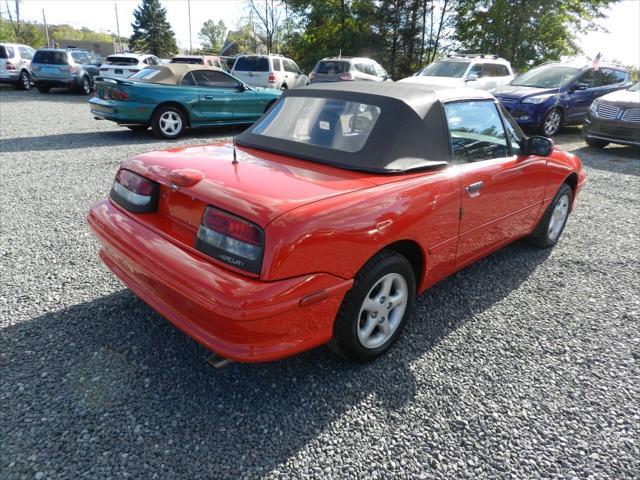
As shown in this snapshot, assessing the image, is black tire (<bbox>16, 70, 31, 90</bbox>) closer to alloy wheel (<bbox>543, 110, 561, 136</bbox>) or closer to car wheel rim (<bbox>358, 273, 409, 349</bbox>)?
alloy wheel (<bbox>543, 110, 561, 136</bbox>)

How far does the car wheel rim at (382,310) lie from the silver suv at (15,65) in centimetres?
2119

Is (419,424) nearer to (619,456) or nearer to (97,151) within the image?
(619,456)

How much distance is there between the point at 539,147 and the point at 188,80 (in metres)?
7.79

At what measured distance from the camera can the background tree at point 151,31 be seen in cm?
5722

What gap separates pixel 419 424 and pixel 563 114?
11288mm

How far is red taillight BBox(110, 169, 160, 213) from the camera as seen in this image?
102 inches

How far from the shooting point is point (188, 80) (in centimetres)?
941

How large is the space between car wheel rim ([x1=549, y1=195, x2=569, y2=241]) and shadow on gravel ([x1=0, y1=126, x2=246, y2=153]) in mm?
6817

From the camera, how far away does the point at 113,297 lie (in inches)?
127

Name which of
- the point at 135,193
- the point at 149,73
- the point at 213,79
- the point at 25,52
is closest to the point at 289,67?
the point at 213,79

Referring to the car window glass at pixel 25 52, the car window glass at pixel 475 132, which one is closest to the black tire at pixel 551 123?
the car window glass at pixel 475 132

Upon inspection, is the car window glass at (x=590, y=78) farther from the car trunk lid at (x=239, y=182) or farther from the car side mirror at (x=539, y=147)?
the car trunk lid at (x=239, y=182)

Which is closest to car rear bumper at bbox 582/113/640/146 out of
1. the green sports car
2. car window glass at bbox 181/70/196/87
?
the green sports car

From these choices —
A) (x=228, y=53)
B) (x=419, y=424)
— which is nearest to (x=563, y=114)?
(x=419, y=424)
